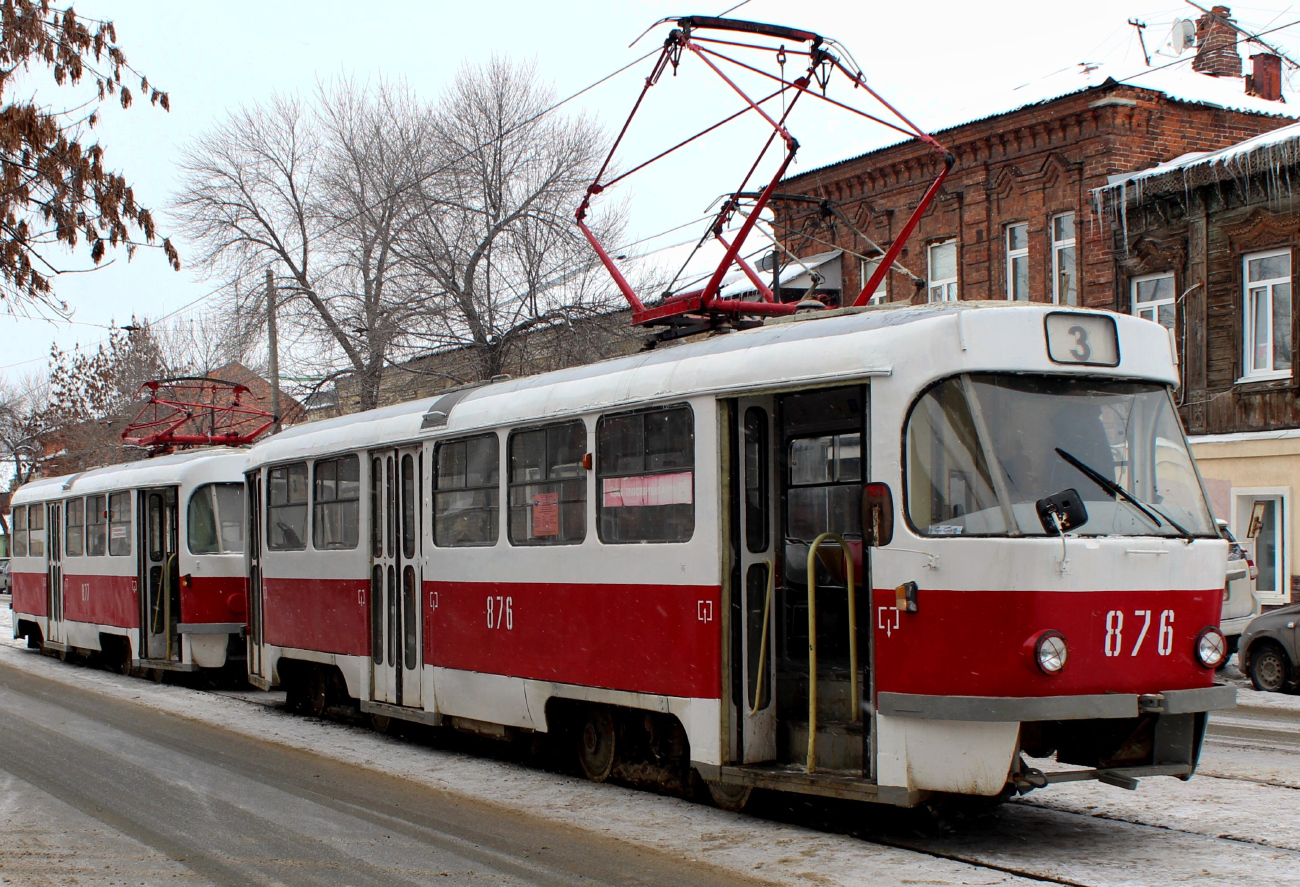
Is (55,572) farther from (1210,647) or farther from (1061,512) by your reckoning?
(1210,647)

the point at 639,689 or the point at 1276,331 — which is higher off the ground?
the point at 1276,331

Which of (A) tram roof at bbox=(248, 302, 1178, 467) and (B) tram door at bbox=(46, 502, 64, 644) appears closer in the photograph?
(A) tram roof at bbox=(248, 302, 1178, 467)

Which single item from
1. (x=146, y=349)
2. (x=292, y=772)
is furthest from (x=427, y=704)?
(x=146, y=349)

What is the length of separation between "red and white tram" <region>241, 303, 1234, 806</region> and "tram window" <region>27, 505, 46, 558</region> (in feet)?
45.3

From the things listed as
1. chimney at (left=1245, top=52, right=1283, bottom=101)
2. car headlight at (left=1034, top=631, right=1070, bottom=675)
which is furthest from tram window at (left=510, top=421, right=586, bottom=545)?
chimney at (left=1245, top=52, right=1283, bottom=101)

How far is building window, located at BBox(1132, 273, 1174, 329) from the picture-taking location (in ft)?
79.3

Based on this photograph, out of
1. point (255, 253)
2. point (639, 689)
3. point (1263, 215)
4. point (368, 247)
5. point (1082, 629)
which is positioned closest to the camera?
point (1082, 629)

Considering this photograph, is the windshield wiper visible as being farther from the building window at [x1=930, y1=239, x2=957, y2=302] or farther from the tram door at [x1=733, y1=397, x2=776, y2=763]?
the building window at [x1=930, y1=239, x2=957, y2=302]

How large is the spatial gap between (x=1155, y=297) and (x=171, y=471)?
1561 centimetres

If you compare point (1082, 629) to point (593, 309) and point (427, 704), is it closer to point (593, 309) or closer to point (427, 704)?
point (427, 704)

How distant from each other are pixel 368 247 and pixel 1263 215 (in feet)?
51.9

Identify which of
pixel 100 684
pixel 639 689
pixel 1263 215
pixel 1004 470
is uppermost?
pixel 1263 215

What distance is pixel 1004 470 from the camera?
Result: 7184 mm

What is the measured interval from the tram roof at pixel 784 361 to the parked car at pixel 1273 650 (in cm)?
923
